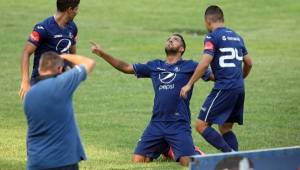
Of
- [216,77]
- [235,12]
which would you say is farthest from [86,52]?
[216,77]

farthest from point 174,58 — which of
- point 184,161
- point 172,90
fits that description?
point 184,161

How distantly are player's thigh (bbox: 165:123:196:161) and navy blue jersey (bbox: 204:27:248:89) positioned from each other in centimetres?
79

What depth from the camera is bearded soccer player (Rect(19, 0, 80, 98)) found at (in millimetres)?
12055

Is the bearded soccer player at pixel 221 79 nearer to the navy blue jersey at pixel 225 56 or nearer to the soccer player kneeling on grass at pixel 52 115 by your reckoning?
the navy blue jersey at pixel 225 56

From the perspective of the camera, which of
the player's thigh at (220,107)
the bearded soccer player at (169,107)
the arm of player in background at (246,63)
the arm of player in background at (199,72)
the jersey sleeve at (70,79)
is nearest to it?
the jersey sleeve at (70,79)

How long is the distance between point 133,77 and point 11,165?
975 cm

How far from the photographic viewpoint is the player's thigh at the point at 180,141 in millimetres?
13078

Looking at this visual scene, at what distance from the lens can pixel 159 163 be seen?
13242 mm

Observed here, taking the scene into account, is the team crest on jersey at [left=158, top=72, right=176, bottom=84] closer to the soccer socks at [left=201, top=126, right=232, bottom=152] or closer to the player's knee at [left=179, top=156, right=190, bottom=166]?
the soccer socks at [left=201, top=126, right=232, bottom=152]

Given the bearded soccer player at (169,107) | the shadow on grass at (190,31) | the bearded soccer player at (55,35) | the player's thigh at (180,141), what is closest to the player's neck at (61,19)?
the bearded soccer player at (55,35)

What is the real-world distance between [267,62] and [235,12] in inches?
434

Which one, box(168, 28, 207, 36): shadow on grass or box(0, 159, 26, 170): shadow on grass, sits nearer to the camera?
box(0, 159, 26, 170): shadow on grass

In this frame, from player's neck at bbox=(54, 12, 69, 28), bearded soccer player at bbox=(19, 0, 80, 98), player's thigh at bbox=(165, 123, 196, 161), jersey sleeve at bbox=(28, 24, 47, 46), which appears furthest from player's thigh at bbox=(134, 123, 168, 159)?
jersey sleeve at bbox=(28, 24, 47, 46)

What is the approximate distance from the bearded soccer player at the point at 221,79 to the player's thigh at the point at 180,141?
250 mm
